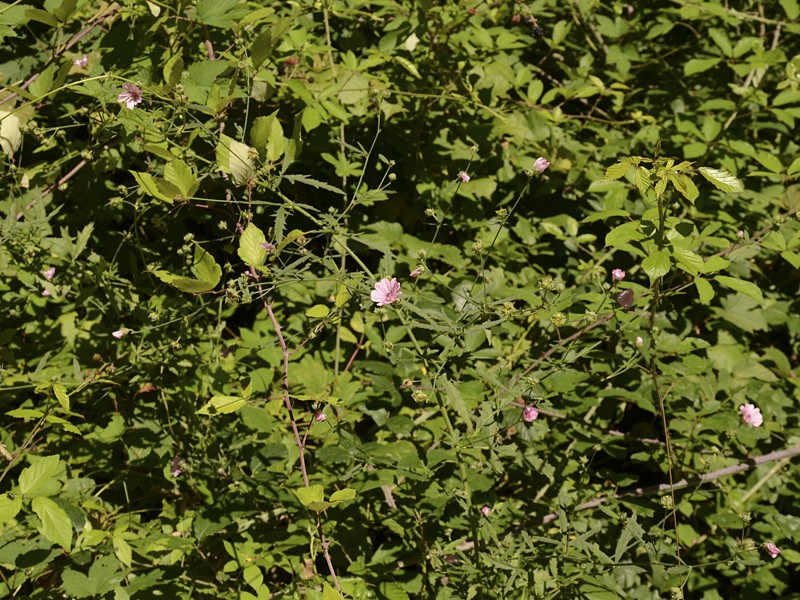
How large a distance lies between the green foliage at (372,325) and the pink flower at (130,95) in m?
0.03

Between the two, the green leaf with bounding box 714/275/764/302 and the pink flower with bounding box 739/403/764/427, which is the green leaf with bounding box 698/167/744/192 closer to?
the green leaf with bounding box 714/275/764/302

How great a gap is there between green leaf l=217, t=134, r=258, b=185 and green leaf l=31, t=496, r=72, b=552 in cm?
82

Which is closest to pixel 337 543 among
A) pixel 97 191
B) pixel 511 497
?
pixel 511 497

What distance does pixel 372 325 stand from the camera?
2.13 meters

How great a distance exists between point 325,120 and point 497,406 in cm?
109

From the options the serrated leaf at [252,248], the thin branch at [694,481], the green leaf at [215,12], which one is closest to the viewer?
the serrated leaf at [252,248]

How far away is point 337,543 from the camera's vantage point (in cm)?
184

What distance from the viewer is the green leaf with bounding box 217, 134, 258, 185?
1.57m

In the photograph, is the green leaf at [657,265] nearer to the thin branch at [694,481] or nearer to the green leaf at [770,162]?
the thin branch at [694,481]

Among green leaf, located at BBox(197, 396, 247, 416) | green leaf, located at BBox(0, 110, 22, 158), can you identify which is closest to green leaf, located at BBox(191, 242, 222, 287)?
green leaf, located at BBox(197, 396, 247, 416)

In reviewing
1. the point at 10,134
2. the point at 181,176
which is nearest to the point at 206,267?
the point at 181,176

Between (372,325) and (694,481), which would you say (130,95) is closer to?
(372,325)

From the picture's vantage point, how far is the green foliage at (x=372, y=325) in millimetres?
1626

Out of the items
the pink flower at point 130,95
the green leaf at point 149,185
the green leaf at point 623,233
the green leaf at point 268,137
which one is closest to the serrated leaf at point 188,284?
the green leaf at point 149,185
